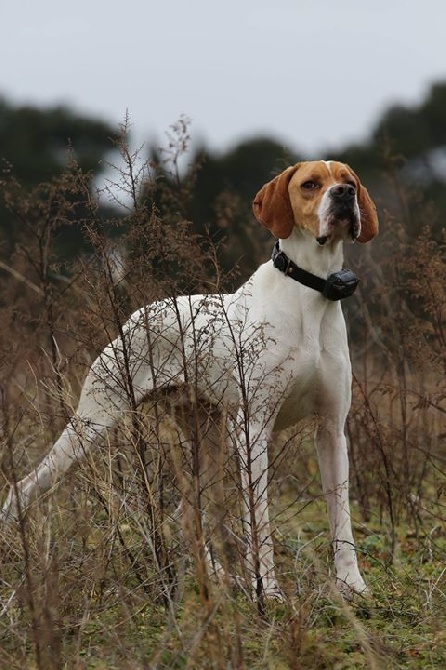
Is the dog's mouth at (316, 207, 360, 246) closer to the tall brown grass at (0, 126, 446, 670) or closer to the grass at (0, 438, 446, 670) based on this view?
the tall brown grass at (0, 126, 446, 670)

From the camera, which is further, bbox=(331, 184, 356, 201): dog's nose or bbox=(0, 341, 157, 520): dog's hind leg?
bbox=(0, 341, 157, 520): dog's hind leg

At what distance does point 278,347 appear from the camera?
4.80 meters

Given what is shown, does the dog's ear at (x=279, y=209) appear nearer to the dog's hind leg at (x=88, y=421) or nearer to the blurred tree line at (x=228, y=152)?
the dog's hind leg at (x=88, y=421)

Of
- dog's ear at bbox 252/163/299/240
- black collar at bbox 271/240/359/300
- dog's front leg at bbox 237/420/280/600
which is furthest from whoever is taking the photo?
dog's ear at bbox 252/163/299/240

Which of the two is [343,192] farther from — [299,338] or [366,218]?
[299,338]

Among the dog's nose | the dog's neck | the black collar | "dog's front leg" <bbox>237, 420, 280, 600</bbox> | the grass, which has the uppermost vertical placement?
the dog's nose

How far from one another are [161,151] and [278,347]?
41.6 inches

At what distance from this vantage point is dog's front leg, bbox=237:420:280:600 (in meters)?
4.10

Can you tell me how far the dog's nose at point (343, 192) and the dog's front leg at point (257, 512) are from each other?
0.92 metres

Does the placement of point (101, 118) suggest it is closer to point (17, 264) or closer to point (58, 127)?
point (58, 127)

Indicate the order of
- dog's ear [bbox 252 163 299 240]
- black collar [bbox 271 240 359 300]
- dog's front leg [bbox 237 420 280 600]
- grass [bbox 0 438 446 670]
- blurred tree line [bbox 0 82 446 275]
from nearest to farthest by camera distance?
grass [bbox 0 438 446 670] → dog's front leg [bbox 237 420 280 600] → black collar [bbox 271 240 359 300] → dog's ear [bbox 252 163 299 240] → blurred tree line [bbox 0 82 446 275]

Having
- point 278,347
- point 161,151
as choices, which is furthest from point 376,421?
point 161,151

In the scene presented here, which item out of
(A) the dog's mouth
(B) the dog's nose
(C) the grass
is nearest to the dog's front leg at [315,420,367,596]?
(C) the grass

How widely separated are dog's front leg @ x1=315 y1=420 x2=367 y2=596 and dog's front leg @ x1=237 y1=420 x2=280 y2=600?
0.28m
